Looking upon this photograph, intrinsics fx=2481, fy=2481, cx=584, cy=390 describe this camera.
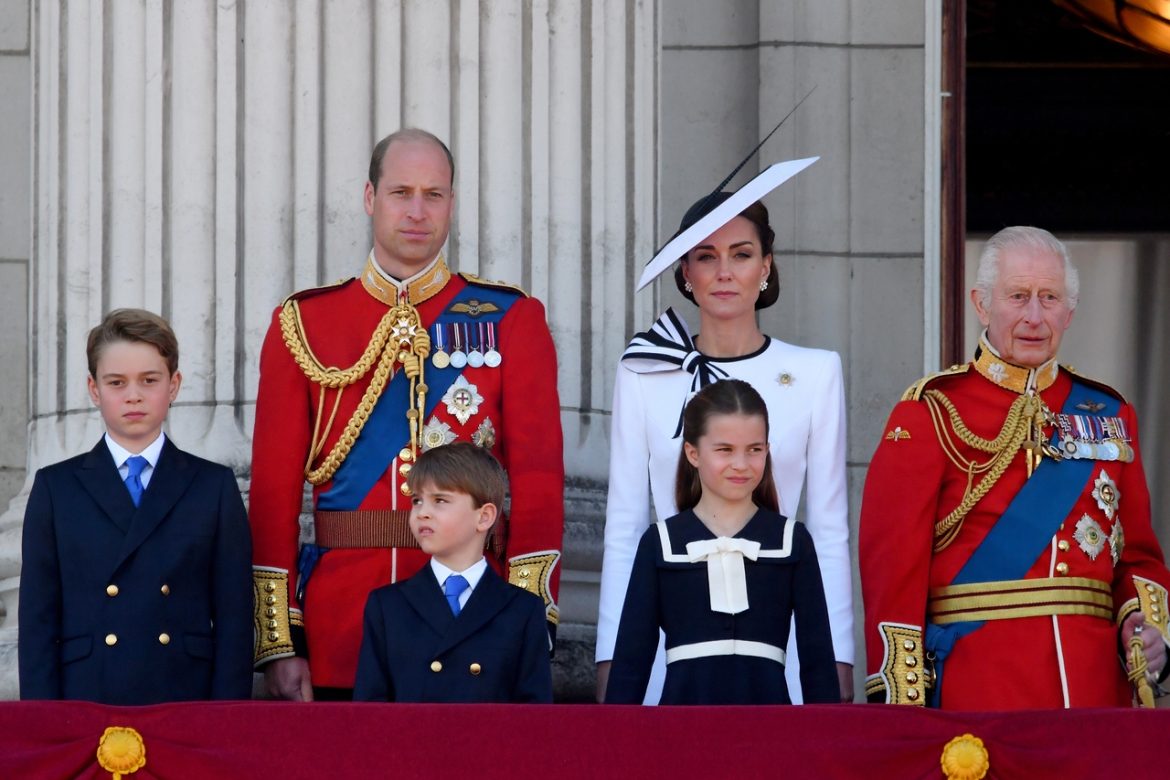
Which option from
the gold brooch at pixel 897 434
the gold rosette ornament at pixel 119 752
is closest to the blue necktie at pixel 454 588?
the gold rosette ornament at pixel 119 752

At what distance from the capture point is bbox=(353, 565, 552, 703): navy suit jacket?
185 inches

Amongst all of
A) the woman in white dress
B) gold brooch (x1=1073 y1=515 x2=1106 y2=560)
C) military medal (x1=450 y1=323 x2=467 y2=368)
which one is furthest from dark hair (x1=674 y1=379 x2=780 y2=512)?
gold brooch (x1=1073 y1=515 x2=1106 y2=560)

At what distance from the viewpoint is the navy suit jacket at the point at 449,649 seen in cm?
470

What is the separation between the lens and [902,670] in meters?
4.87

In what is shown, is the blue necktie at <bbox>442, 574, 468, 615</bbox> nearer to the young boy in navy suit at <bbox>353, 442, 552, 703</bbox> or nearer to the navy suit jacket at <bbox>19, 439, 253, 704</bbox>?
the young boy in navy suit at <bbox>353, 442, 552, 703</bbox>

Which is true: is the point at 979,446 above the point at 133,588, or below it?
above

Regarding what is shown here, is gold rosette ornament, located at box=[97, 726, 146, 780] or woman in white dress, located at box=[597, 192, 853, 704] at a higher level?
woman in white dress, located at box=[597, 192, 853, 704]

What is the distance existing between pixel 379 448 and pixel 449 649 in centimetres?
62

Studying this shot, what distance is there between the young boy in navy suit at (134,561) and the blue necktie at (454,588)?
16.6 inches

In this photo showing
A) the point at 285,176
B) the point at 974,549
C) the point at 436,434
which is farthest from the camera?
the point at 285,176

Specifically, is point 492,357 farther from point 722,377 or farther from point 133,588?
point 133,588

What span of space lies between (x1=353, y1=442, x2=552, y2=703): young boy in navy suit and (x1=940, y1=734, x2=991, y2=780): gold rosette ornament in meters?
0.86

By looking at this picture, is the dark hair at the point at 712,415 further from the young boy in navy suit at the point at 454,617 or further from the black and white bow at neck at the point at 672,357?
the young boy in navy suit at the point at 454,617

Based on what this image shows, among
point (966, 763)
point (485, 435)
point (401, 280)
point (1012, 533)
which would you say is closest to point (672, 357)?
point (485, 435)
